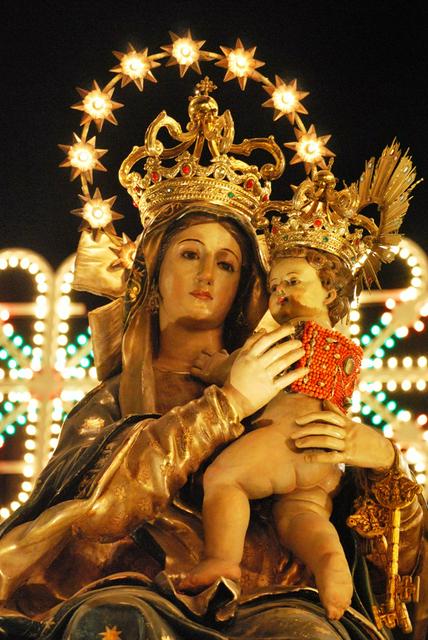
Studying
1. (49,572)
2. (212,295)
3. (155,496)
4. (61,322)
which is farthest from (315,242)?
(61,322)

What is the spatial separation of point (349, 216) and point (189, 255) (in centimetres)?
41

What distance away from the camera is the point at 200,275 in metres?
3.79

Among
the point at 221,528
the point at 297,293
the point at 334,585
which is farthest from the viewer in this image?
the point at 297,293

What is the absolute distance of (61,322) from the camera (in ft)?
17.7

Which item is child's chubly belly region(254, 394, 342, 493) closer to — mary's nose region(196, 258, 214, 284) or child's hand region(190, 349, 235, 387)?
child's hand region(190, 349, 235, 387)

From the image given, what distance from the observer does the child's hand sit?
12.1 feet

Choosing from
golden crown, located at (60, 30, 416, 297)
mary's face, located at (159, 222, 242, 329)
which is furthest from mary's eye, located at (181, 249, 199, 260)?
golden crown, located at (60, 30, 416, 297)

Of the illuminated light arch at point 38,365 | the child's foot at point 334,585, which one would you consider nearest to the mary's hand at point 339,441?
the child's foot at point 334,585

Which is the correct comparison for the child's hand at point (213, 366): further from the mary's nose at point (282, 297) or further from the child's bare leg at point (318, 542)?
the child's bare leg at point (318, 542)

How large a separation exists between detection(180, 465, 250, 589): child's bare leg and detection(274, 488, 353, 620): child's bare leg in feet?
0.38

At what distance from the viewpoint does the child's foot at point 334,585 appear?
3.05 m

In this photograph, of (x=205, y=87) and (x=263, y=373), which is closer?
(x=263, y=373)

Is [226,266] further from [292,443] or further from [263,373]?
[292,443]

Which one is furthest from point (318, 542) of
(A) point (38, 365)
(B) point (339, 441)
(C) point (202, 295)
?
(A) point (38, 365)
